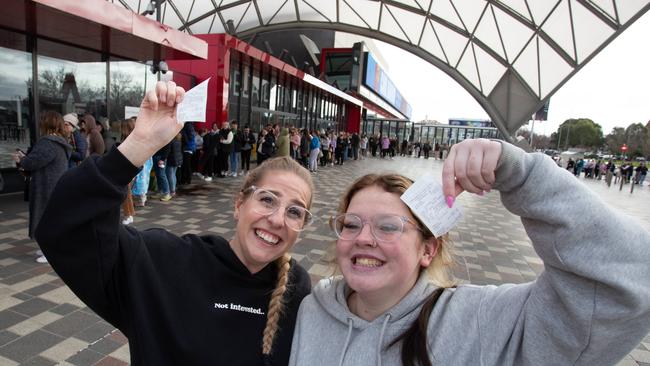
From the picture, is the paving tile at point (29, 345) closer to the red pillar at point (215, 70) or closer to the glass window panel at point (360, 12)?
the red pillar at point (215, 70)

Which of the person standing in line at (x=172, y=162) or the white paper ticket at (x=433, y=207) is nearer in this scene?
the white paper ticket at (x=433, y=207)

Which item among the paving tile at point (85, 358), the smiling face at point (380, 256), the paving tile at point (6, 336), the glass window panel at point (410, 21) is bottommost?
the paving tile at point (85, 358)

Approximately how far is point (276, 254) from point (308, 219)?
0.23 metres

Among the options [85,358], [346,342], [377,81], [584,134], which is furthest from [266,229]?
[584,134]

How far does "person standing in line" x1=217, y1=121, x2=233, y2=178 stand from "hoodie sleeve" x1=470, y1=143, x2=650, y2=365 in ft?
34.2

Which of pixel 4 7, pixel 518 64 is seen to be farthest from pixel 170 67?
pixel 518 64

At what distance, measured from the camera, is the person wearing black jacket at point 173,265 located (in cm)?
112

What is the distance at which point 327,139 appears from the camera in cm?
1741

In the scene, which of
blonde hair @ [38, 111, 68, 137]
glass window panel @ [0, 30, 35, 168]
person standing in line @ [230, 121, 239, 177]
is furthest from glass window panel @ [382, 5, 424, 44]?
blonde hair @ [38, 111, 68, 137]

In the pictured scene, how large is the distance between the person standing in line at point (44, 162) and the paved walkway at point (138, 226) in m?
0.71

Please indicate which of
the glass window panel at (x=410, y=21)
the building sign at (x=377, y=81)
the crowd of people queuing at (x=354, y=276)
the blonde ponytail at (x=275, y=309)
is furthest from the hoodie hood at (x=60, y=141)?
the building sign at (x=377, y=81)

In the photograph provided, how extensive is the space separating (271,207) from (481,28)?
20186 mm

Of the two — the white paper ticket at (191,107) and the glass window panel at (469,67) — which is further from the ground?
the glass window panel at (469,67)

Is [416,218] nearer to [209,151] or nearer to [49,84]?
[49,84]
